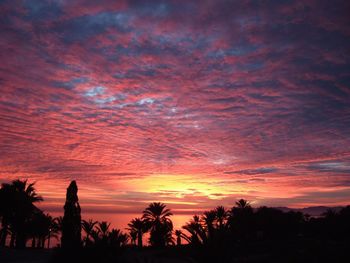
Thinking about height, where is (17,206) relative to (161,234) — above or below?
above

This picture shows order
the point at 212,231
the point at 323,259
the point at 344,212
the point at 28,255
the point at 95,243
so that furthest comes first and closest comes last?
the point at 344,212
the point at 28,255
the point at 323,259
the point at 95,243
the point at 212,231

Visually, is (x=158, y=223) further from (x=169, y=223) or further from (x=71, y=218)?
(x=71, y=218)

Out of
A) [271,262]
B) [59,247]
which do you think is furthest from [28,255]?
[271,262]

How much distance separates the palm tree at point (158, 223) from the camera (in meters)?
46.8

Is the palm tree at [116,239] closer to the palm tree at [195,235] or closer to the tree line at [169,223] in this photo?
the palm tree at [195,235]

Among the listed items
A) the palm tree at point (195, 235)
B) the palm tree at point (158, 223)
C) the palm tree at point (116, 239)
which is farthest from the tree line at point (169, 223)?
the palm tree at point (195, 235)

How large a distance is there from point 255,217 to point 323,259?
34659mm

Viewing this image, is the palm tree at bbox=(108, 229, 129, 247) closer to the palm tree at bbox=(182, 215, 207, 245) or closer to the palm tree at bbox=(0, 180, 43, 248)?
the palm tree at bbox=(182, 215, 207, 245)

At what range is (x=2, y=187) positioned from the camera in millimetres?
43281

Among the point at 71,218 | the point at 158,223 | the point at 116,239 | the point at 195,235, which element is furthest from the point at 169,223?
the point at 195,235

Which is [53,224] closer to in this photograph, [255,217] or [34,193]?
[34,193]

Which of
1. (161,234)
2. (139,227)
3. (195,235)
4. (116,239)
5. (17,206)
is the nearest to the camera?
(195,235)

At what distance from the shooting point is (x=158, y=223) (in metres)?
47.2

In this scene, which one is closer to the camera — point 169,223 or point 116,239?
point 116,239
